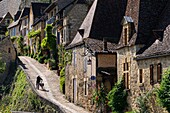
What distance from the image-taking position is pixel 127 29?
29.6 metres

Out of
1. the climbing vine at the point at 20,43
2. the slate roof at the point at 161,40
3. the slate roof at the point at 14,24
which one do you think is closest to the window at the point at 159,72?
the slate roof at the point at 161,40

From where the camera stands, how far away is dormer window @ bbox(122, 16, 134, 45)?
29.2 meters

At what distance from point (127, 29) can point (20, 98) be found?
2137 cm

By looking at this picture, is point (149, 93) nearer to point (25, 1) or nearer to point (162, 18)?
point (162, 18)

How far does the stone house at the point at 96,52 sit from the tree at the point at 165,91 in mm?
8582

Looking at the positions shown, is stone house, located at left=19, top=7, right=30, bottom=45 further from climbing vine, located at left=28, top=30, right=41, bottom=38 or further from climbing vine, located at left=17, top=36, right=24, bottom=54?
climbing vine, located at left=28, top=30, right=41, bottom=38

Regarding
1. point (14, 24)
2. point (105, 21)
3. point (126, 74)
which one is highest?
point (14, 24)

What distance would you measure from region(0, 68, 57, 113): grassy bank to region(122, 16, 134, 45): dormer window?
27.8ft

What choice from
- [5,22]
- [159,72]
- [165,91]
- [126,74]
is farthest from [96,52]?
[5,22]

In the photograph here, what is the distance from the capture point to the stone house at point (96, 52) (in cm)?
3369

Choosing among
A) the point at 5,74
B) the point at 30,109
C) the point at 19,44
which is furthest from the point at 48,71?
the point at 19,44

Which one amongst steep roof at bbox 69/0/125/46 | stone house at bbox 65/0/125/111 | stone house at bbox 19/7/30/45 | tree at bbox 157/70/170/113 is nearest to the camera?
tree at bbox 157/70/170/113

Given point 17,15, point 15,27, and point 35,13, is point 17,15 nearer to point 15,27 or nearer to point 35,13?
point 15,27

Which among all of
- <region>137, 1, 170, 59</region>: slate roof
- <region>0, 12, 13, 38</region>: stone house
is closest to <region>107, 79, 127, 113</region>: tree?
<region>137, 1, 170, 59</region>: slate roof
